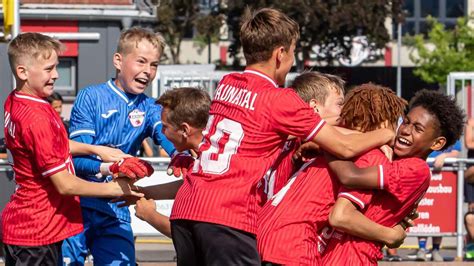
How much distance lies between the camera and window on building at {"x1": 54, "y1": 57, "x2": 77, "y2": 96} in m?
21.6

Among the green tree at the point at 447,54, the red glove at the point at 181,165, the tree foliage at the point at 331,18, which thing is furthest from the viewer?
the green tree at the point at 447,54

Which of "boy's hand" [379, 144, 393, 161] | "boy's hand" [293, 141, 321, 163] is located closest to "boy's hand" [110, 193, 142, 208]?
"boy's hand" [293, 141, 321, 163]

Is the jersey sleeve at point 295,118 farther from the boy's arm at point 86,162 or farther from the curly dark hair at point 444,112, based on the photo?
the boy's arm at point 86,162

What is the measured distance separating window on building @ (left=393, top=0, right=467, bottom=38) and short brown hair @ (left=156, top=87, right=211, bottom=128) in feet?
201

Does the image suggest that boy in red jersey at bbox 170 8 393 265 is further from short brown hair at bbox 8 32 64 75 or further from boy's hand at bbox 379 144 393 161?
short brown hair at bbox 8 32 64 75

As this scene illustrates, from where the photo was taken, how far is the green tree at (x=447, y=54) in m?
50.9

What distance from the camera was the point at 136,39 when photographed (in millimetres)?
6910

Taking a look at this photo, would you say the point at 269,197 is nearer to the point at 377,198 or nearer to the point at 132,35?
the point at 377,198

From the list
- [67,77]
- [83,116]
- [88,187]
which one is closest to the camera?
[88,187]

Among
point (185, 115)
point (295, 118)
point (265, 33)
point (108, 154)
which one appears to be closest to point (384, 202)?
point (295, 118)

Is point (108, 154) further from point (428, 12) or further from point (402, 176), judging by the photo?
point (428, 12)

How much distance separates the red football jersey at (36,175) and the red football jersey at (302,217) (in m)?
1.25

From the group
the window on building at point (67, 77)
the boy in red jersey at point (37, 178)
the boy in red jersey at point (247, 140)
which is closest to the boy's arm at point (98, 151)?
the boy in red jersey at point (37, 178)

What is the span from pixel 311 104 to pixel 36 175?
4.87ft
